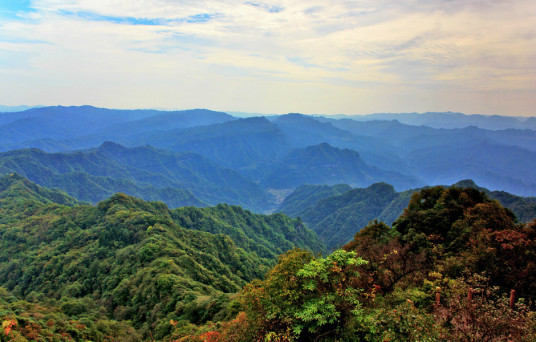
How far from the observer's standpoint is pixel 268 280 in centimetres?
1800

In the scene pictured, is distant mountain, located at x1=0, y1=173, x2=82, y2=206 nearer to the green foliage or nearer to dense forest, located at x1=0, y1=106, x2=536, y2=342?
dense forest, located at x1=0, y1=106, x2=536, y2=342

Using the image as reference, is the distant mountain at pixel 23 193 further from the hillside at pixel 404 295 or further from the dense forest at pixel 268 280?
the hillside at pixel 404 295

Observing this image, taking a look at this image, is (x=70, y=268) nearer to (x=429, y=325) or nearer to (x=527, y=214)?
(x=429, y=325)

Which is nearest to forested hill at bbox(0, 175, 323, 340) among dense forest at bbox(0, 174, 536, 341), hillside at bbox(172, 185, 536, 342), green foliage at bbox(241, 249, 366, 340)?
dense forest at bbox(0, 174, 536, 341)

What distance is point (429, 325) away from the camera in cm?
1260

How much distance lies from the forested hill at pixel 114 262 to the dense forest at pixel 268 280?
26 centimetres

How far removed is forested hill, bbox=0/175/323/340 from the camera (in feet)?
133

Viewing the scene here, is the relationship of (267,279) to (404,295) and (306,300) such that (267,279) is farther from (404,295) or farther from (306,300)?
(404,295)

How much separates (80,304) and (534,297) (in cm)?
4901

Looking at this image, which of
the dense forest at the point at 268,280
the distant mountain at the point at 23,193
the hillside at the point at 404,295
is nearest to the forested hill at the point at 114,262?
the dense forest at the point at 268,280

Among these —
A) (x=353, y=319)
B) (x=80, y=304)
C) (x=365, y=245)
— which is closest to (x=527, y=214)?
(x=365, y=245)

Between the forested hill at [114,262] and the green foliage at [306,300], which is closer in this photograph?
the green foliage at [306,300]

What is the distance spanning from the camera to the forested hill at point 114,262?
1599 inches

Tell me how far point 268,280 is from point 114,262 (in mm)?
44890
